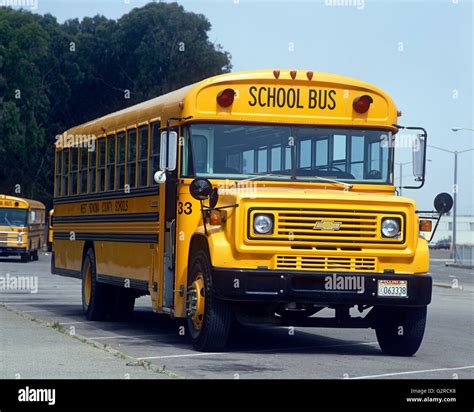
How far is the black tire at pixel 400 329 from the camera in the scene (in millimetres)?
13719

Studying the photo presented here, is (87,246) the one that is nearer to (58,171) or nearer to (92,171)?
(92,171)

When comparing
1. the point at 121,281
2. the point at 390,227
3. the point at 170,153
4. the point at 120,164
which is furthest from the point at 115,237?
the point at 390,227

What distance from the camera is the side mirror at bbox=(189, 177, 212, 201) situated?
1323 cm

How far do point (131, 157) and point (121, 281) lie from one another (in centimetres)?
170

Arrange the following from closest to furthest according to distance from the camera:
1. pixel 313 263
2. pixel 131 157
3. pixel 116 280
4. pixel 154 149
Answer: pixel 313 263
pixel 154 149
pixel 131 157
pixel 116 280

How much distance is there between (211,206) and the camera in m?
13.4

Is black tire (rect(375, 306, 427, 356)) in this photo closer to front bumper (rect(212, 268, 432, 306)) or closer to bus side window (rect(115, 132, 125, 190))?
front bumper (rect(212, 268, 432, 306))

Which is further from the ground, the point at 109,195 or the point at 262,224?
the point at 109,195

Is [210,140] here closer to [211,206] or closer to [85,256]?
[211,206]

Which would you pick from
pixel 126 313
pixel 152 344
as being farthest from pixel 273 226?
pixel 126 313

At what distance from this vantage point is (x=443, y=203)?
→ 14406 mm

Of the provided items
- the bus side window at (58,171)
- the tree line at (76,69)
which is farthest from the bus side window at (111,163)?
the tree line at (76,69)

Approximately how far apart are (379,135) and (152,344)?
144 inches

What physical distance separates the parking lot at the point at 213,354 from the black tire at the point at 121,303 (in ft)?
0.65
